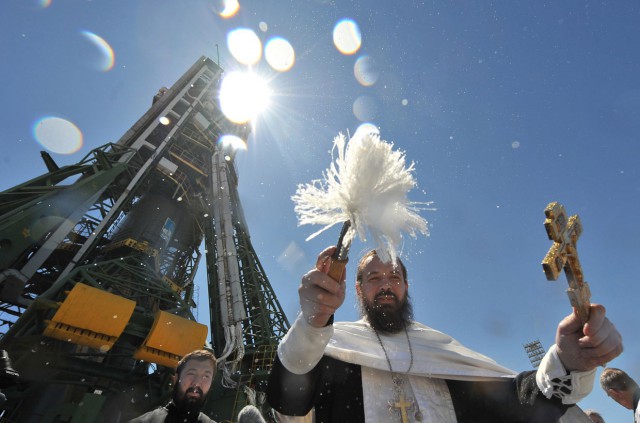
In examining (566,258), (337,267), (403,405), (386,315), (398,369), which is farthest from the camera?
(386,315)

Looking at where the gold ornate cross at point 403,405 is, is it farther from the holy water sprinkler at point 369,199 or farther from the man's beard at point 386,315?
the holy water sprinkler at point 369,199

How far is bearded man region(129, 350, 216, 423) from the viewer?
13.2ft

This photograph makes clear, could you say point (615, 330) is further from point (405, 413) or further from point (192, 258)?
point (192, 258)

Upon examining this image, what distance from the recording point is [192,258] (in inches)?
1060

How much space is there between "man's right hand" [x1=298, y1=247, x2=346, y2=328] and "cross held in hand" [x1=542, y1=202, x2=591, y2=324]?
0.97 metres

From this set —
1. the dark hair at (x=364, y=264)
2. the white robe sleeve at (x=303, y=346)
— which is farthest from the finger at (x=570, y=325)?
the dark hair at (x=364, y=264)

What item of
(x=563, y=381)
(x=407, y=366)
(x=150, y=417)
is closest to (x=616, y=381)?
(x=563, y=381)

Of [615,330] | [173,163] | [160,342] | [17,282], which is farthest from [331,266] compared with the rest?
[173,163]

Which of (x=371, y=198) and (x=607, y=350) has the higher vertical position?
(x=371, y=198)

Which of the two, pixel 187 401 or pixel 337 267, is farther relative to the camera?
pixel 187 401

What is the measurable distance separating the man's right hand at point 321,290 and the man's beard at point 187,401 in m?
3.30

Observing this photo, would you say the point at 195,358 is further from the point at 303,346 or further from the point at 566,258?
the point at 566,258

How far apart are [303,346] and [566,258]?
1488 millimetres

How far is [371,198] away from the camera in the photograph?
5.98 ft
